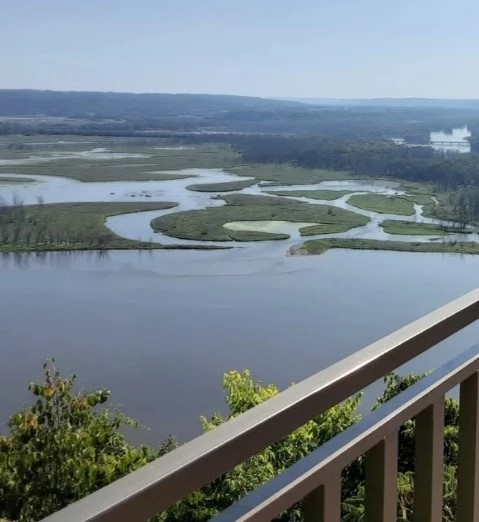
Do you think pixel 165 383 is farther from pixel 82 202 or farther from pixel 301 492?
pixel 82 202

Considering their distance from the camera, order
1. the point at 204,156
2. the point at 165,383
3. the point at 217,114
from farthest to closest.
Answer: the point at 217,114, the point at 204,156, the point at 165,383

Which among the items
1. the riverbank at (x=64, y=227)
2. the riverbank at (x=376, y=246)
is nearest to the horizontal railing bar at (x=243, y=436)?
the riverbank at (x=376, y=246)

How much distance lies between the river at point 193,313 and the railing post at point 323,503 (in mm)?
6917

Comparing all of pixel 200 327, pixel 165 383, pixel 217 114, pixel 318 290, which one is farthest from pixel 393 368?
pixel 217 114

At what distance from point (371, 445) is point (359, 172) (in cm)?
A: 3142

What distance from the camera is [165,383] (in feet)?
33.6

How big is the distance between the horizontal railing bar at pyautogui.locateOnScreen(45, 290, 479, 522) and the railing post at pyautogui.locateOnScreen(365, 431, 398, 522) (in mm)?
49

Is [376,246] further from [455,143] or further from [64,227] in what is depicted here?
[455,143]

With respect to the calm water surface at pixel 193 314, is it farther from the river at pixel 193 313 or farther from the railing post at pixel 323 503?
the railing post at pixel 323 503

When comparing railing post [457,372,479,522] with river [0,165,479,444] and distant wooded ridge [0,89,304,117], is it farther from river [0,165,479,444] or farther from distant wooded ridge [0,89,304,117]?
distant wooded ridge [0,89,304,117]

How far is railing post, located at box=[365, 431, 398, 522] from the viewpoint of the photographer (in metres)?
0.49

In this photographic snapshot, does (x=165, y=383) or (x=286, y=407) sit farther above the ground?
(x=286, y=407)

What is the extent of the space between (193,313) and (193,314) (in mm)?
64

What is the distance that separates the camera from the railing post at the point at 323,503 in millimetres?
437
